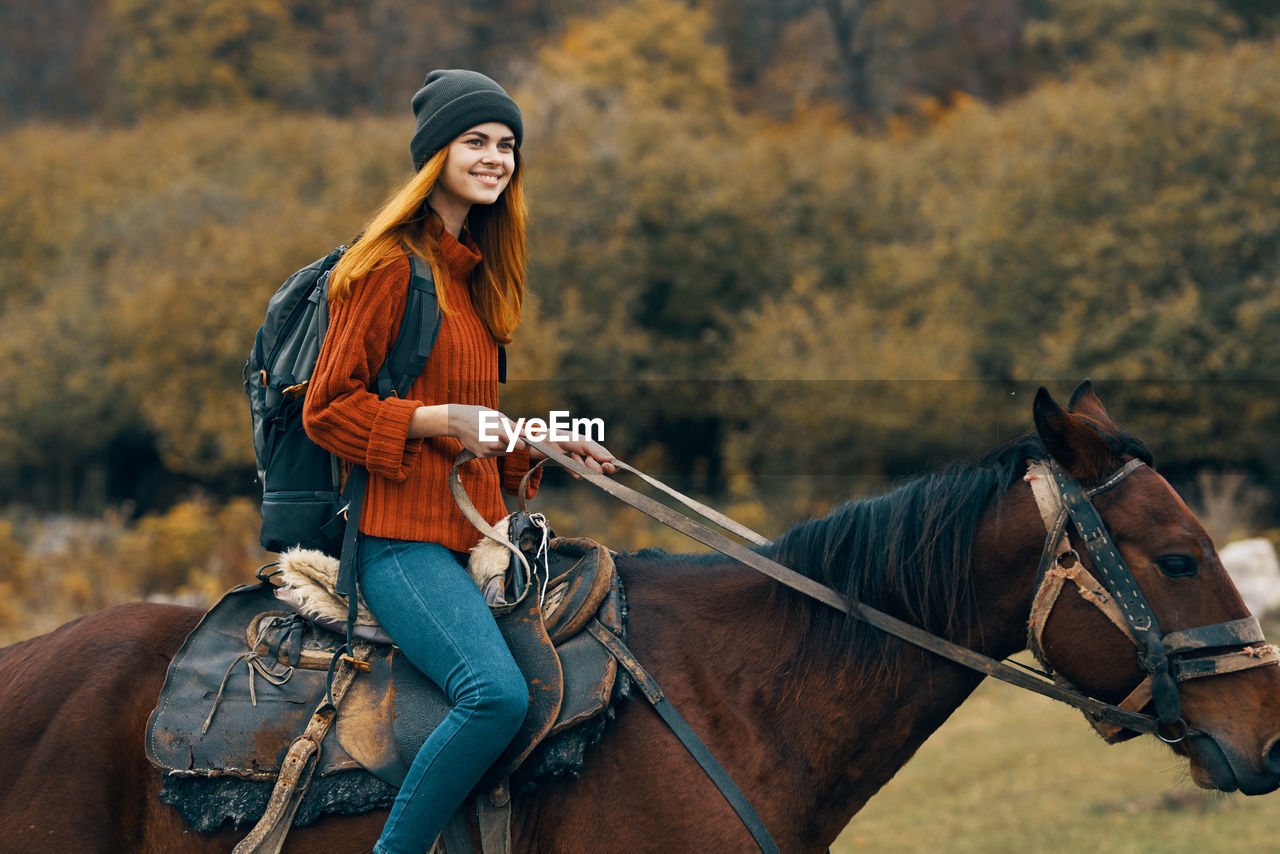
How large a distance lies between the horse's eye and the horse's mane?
270mm

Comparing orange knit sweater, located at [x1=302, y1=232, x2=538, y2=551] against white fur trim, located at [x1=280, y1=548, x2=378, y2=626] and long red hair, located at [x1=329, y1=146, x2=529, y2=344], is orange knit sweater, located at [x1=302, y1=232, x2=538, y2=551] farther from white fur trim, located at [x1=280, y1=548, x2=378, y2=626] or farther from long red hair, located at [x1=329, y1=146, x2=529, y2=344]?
white fur trim, located at [x1=280, y1=548, x2=378, y2=626]

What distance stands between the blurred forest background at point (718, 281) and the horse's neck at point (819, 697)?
10.5 metres

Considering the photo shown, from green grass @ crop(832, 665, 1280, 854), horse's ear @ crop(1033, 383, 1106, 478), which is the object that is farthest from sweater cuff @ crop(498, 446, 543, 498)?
green grass @ crop(832, 665, 1280, 854)

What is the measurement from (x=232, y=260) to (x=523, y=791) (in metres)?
23.7

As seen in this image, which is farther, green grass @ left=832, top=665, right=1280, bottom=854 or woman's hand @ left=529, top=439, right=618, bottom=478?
green grass @ left=832, top=665, right=1280, bottom=854

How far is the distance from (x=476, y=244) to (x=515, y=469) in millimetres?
680

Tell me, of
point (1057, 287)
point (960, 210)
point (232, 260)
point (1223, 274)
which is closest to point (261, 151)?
point (232, 260)

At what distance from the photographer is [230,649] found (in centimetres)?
311

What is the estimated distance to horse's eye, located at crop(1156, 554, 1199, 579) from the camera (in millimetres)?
2750

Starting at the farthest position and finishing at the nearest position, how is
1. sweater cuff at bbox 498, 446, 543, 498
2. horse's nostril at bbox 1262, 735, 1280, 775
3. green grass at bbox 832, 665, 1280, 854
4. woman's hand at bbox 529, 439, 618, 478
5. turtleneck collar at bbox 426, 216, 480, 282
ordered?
green grass at bbox 832, 665, 1280, 854 → sweater cuff at bbox 498, 446, 543, 498 → woman's hand at bbox 529, 439, 618, 478 → turtleneck collar at bbox 426, 216, 480, 282 → horse's nostril at bbox 1262, 735, 1280, 775

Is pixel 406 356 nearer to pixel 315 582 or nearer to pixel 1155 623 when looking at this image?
pixel 315 582

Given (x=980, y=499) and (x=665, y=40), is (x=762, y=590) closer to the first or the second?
(x=980, y=499)

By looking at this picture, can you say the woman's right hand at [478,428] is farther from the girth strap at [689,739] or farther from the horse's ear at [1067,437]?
the horse's ear at [1067,437]

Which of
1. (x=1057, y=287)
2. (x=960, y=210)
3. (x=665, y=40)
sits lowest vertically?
(x=1057, y=287)
